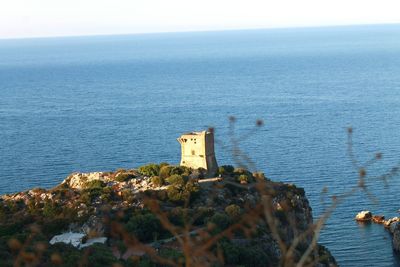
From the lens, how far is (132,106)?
421 feet

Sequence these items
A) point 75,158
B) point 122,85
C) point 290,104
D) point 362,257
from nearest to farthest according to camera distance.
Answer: point 362,257, point 75,158, point 290,104, point 122,85

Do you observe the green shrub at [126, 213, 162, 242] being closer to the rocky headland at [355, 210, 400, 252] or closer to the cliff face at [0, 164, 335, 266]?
the cliff face at [0, 164, 335, 266]

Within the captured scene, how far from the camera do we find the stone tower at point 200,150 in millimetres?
46281

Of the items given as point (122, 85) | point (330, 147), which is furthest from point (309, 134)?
point (122, 85)

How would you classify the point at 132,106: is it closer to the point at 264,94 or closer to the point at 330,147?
the point at 264,94

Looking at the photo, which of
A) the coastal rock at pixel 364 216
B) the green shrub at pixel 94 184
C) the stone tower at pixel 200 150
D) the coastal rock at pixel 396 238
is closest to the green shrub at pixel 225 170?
the stone tower at pixel 200 150

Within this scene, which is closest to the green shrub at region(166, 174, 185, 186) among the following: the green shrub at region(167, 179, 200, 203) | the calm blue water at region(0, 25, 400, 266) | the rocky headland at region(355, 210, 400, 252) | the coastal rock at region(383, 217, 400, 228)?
the green shrub at region(167, 179, 200, 203)

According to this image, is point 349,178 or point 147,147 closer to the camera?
point 349,178

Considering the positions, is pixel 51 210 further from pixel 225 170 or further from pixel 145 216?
pixel 225 170

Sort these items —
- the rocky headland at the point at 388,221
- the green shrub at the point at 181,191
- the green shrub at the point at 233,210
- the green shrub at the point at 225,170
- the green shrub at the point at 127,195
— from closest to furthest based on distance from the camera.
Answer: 1. the green shrub at the point at 233,210
2. the green shrub at the point at 181,191
3. the green shrub at the point at 127,195
4. the green shrub at the point at 225,170
5. the rocky headland at the point at 388,221

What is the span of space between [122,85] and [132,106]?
140 ft

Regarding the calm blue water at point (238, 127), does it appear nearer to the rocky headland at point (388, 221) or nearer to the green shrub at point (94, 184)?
the rocky headland at point (388, 221)

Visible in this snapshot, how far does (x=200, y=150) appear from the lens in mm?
46719

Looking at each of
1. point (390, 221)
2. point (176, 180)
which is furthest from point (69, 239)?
point (390, 221)
